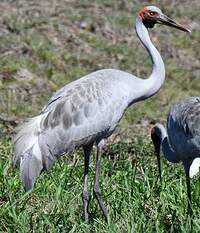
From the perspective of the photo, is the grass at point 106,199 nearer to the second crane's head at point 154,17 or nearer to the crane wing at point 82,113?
the crane wing at point 82,113

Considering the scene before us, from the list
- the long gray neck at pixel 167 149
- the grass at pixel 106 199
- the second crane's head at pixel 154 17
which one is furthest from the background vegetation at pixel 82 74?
the second crane's head at pixel 154 17

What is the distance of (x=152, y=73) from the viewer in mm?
6926

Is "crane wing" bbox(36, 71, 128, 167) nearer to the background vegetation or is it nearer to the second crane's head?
the background vegetation

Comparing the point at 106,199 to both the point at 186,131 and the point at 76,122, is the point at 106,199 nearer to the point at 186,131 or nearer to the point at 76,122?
the point at 76,122

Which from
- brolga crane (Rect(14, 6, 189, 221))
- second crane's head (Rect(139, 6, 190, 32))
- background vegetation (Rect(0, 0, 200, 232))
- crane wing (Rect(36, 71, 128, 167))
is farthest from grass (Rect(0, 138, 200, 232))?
second crane's head (Rect(139, 6, 190, 32))

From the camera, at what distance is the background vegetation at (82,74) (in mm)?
6195

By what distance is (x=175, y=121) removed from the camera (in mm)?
6492

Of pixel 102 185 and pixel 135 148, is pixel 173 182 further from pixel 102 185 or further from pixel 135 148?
pixel 135 148

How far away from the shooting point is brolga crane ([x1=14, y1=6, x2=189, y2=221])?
251 inches

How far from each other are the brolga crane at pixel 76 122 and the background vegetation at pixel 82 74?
0.31 metres

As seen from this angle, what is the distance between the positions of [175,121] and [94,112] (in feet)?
2.21

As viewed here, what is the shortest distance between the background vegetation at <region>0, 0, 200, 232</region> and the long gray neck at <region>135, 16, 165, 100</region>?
2.82 ft

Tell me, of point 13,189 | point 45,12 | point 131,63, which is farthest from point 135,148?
point 45,12

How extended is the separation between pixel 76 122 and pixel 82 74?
224 inches
